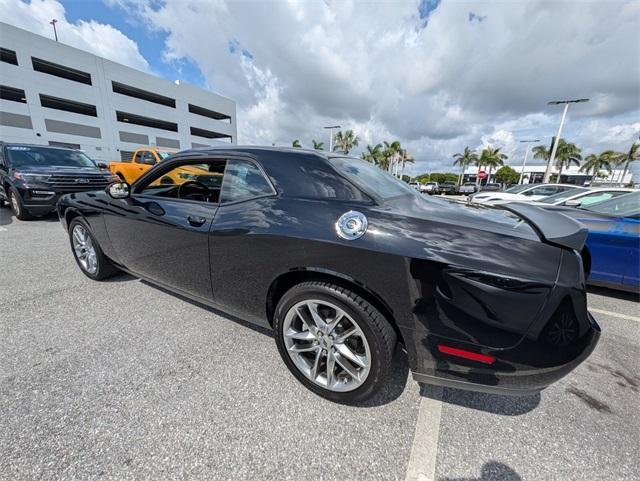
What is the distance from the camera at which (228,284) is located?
2100mm

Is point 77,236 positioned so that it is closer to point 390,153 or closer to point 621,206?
point 621,206

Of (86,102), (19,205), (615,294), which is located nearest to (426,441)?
(615,294)

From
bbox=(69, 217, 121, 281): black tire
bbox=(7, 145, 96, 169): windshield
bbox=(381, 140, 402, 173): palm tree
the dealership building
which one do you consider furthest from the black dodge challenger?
bbox=(381, 140, 402, 173): palm tree

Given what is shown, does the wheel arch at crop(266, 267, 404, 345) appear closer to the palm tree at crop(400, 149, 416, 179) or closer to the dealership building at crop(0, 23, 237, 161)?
the dealership building at crop(0, 23, 237, 161)

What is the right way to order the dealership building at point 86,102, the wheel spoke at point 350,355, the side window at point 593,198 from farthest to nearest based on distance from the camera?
1. the dealership building at point 86,102
2. the side window at point 593,198
3. the wheel spoke at point 350,355

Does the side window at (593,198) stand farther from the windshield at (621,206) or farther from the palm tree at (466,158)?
the palm tree at (466,158)

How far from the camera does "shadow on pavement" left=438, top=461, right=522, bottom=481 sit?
1.36 m

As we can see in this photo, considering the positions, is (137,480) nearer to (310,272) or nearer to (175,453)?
(175,453)

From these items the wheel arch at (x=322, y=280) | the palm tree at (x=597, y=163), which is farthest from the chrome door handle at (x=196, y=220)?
the palm tree at (x=597, y=163)

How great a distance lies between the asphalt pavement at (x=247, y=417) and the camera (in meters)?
1.38

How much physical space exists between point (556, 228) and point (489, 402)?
1194mm

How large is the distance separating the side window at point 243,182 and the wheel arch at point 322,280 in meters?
0.61

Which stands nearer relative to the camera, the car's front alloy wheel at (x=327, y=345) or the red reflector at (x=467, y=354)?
the red reflector at (x=467, y=354)

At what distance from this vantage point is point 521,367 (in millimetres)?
1355
